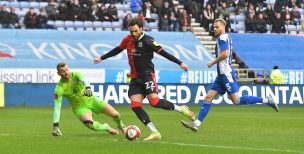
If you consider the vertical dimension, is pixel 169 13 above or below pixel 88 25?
above

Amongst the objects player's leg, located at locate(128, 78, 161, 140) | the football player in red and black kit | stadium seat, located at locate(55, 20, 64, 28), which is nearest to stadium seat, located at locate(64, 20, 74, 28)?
stadium seat, located at locate(55, 20, 64, 28)

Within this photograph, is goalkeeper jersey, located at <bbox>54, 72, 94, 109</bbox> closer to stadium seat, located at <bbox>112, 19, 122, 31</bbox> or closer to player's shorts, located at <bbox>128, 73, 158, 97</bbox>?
player's shorts, located at <bbox>128, 73, 158, 97</bbox>

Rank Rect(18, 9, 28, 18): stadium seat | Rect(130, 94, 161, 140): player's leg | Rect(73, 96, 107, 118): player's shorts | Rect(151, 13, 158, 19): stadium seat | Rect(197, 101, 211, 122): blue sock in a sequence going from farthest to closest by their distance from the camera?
Rect(151, 13, 158, 19): stadium seat < Rect(18, 9, 28, 18): stadium seat < Rect(197, 101, 211, 122): blue sock < Rect(73, 96, 107, 118): player's shorts < Rect(130, 94, 161, 140): player's leg

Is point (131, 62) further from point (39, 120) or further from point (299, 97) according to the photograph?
point (299, 97)

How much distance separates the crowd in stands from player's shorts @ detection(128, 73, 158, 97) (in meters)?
24.1

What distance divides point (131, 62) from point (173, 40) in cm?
2723

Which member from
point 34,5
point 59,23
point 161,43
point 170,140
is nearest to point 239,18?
point 161,43

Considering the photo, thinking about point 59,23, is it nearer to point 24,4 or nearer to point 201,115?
point 24,4

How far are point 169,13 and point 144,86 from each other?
1086 inches

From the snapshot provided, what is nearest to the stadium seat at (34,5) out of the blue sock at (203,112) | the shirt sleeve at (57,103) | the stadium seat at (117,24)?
the stadium seat at (117,24)

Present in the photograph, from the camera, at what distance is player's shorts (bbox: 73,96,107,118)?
1689 cm

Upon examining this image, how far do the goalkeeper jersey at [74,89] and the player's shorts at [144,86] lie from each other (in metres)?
1.13

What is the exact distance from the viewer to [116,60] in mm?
41031

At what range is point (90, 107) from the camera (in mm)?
17078
